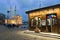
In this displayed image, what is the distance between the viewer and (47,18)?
32969 mm

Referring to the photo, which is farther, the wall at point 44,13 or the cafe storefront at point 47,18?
the cafe storefront at point 47,18

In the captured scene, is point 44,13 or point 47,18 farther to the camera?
point 44,13

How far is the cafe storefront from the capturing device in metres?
29.7

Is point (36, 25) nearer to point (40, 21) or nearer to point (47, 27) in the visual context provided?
point (40, 21)

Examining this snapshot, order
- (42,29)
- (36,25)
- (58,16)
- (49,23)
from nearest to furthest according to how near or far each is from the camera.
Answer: (58,16) < (49,23) < (42,29) < (36,25)

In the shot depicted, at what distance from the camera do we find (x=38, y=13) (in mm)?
35969

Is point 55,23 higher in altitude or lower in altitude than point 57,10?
lower

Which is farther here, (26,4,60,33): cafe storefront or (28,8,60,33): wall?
(26,4,60,33): cafe storefront

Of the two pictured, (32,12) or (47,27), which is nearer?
(47,27)

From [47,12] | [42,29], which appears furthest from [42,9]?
[42,29]

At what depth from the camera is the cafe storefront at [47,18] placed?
29.7 m

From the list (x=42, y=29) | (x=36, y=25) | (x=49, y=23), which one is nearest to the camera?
(x=49, y=23)

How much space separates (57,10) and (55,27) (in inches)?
121

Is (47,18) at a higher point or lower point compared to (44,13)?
lower
